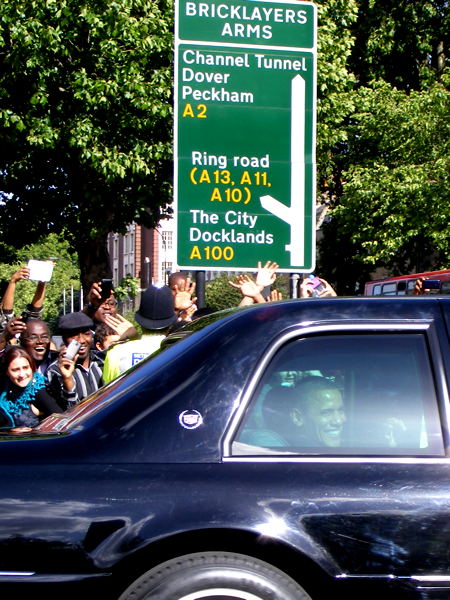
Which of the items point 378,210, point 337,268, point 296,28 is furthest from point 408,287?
point 296,28

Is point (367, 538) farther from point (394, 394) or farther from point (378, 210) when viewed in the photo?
point (378, 210)

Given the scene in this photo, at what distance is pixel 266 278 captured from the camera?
6723 mm

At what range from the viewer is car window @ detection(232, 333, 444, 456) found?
3172 millimetres

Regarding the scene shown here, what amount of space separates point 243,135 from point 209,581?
4.58m

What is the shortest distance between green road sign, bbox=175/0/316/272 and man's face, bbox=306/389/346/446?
3672 mm

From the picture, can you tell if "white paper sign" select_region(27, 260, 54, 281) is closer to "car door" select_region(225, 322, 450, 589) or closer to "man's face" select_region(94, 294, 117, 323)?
"man's face" select_region(94, 294, 117, 323)

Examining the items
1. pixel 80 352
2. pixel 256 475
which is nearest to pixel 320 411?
pixel 256 475

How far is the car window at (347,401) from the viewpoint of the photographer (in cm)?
317

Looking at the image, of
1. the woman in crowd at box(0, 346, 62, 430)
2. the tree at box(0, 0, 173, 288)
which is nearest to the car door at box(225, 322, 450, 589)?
the woman in crowd at box(0, 346, 62, 430)

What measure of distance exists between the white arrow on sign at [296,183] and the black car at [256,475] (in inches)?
149

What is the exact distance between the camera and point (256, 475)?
10.1 ft

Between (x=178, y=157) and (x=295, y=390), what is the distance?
3983 millimetres

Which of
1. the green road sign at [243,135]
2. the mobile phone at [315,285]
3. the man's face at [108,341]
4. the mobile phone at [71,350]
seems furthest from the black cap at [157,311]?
the mobile phone at [315,285]

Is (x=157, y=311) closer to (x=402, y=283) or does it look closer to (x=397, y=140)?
(x=402, y=283)
